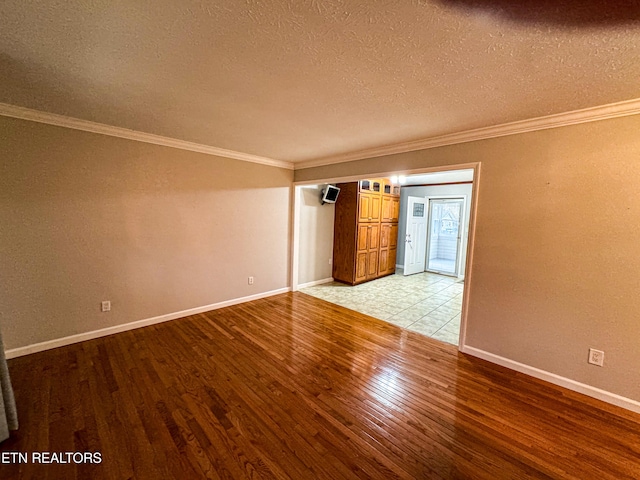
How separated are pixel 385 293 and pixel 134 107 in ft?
15.2

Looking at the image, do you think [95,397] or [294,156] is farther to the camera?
[294,156]

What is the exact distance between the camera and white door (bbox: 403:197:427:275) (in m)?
6.55

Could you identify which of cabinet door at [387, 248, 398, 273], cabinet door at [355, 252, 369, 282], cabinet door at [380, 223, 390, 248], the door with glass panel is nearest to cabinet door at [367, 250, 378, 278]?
cabinet door at [355, 252, 369, 282]

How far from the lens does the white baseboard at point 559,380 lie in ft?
6.78

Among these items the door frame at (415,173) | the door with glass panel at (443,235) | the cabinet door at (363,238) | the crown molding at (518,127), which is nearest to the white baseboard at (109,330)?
the door frame at (415,173)

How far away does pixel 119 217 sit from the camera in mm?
2992

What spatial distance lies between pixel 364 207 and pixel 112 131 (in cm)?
425

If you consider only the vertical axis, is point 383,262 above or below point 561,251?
below

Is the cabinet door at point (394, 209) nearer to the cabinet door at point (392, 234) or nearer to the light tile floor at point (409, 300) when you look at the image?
the cabinet door at point (392, 234)

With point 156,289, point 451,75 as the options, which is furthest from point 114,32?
point 156,289

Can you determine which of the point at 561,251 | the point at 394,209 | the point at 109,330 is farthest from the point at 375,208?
the point at 109,330

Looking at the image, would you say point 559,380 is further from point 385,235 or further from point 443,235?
point 443,235

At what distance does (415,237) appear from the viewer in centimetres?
671

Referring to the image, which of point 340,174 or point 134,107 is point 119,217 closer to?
point 134,107
